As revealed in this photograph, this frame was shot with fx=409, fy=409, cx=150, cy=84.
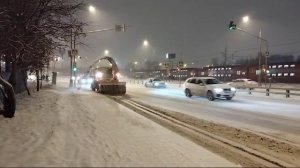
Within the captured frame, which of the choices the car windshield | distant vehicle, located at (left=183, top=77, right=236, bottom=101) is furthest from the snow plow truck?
the car windshield

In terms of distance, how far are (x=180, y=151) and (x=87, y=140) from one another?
2426 millimetres

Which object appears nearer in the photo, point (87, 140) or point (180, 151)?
point (180, 151)

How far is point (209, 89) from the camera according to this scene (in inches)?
1153

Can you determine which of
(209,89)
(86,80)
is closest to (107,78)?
(209,89)

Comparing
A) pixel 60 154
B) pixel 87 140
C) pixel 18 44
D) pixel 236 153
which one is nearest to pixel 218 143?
pixel 236 153

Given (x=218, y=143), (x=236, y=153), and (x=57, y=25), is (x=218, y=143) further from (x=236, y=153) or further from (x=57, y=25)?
(x=57, y=25)

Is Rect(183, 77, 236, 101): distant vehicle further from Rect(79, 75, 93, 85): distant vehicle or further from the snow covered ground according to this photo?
the snow covered ground

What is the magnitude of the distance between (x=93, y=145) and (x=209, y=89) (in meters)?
20.9

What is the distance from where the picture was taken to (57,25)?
63.2 ft

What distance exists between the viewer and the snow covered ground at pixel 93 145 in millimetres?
7629

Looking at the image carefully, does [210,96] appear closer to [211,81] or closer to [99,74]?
[211,81]

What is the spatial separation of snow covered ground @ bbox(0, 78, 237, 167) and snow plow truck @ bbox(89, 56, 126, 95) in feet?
68.4

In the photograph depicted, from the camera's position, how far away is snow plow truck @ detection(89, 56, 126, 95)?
115 ft

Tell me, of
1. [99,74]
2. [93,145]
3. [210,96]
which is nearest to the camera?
[93,145]
